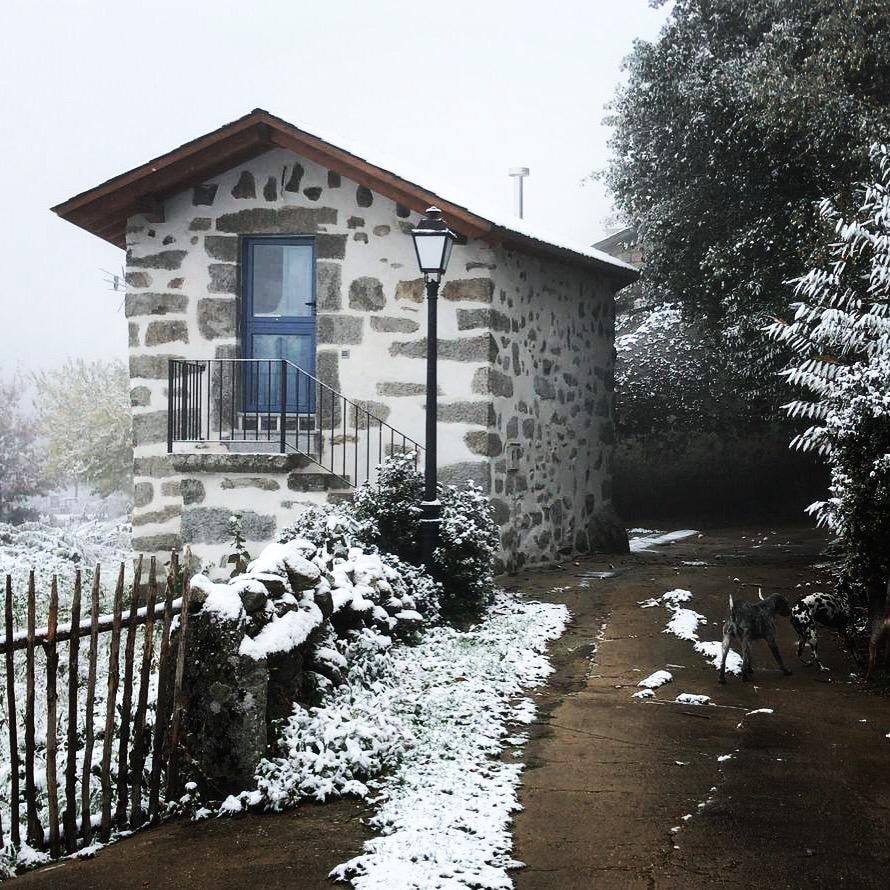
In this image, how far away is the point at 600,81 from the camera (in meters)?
128

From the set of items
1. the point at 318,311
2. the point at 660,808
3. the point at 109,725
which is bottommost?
the point at 660,808

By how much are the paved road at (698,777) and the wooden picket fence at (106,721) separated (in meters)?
1.69

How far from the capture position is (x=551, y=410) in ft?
43.6

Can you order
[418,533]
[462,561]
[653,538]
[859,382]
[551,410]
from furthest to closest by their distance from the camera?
[653,538] → [551,410] → [418,533] → [462,561] → [859,382]

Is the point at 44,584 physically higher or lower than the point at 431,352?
lower

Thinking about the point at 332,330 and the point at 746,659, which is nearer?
the point at 746,659

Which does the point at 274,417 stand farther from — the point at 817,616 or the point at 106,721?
the point at 106,721

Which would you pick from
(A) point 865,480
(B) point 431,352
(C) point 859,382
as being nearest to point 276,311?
(B) point 431,352

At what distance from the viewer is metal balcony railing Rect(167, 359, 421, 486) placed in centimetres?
1143

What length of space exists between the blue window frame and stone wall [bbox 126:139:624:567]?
0.16 m

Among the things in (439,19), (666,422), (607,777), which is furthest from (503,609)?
(439,19)

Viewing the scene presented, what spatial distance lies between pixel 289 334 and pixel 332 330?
545 millimetres

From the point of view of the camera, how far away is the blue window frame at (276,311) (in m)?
11.8

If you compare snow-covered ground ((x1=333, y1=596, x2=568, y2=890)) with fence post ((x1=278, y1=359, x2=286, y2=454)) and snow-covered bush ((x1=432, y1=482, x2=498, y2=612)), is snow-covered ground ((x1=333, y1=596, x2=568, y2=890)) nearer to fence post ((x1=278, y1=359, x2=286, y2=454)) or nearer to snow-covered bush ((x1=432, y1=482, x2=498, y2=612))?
snow-covered bush ((x1=432, y1=482, x2=498, y2=612))
